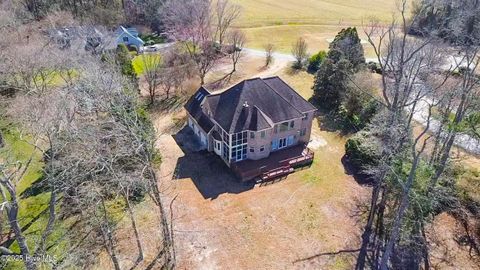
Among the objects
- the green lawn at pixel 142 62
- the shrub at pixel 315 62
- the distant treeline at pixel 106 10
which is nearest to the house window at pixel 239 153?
the green lawn at pixel 142 62

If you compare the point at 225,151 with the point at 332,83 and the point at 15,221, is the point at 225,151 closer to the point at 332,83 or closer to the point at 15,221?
the point at 332,83

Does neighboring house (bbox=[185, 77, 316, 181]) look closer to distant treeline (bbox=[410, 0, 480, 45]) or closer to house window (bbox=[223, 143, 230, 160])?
house window (bbox=[223, 143, 230, 160])

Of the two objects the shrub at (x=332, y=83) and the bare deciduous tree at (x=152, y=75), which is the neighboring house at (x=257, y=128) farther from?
the bare deciduous tree at (x=152, y=75)

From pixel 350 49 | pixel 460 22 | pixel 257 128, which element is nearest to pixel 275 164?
pixel 257 128

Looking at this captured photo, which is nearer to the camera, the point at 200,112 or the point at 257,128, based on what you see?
the point at 257,128

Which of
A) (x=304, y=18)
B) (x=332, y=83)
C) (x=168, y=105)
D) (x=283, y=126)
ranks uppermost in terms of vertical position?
(x=304, y=18)

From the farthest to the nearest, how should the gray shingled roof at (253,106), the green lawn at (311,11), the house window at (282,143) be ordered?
the green lawn at (311,11) < the house window at (282,143) < the gray shingled roof at (253,106)

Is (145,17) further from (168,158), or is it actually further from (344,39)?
(168,158)
